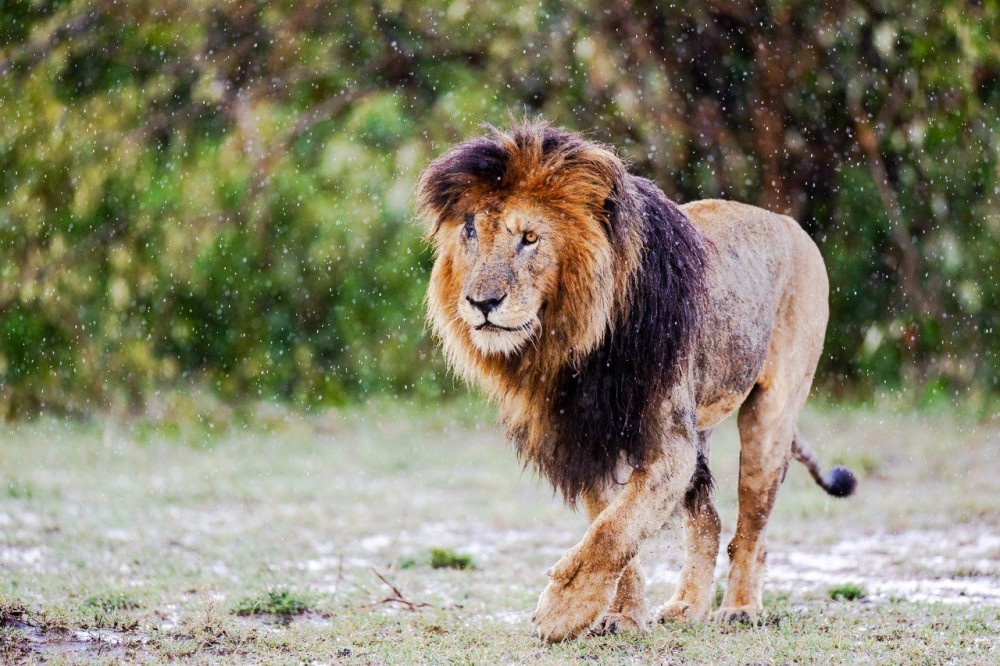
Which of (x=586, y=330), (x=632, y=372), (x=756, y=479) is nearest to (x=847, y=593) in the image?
(x=756, y=479)

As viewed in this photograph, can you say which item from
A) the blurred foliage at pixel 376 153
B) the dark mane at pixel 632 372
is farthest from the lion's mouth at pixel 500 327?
the blurred foliage at pixel 376 153

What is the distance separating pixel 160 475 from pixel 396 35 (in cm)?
429

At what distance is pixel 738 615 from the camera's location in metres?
4.16

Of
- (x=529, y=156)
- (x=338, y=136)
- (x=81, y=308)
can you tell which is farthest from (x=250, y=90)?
(x=529, y=156)

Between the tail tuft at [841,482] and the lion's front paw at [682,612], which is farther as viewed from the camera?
the tail tuft at [841,482]

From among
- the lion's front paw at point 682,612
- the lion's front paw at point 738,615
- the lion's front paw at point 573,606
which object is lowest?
the lion's front paw at point 682,612

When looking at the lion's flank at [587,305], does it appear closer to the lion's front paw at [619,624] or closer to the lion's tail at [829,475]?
the lion's front paw at [619,624]

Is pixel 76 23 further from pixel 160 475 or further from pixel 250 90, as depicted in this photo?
pixel 160 475

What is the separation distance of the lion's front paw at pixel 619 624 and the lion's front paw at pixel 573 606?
0.22 metres

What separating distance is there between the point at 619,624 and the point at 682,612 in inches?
16.7

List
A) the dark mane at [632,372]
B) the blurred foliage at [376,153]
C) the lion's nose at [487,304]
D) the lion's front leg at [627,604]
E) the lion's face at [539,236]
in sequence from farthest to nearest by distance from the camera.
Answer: the blurred foliage at [376,153], the lion's front leg at [627,604], the dark mane at [632,372], the lion's face at [539,236], the lion's nose at [487,304]

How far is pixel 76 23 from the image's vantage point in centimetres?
932

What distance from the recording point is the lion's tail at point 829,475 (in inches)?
195

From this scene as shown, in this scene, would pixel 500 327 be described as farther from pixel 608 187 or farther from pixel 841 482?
pixel 841 482
